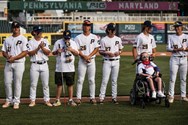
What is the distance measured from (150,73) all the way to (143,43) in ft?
2.96

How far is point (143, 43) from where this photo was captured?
438 inches

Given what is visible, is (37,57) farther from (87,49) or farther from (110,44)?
(110,44)

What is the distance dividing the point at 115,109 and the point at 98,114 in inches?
30.1

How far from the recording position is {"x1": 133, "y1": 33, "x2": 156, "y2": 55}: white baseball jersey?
11.1m

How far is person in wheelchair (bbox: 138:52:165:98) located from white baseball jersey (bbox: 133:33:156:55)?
34 centimetres

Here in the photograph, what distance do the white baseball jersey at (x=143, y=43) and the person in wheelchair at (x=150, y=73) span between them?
0.34m

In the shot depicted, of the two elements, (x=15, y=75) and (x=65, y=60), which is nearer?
(x=15, y=75)

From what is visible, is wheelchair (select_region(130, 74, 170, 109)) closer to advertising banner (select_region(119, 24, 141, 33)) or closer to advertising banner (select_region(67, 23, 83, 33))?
advertising banner (select_region(67, 23, 83, 33))

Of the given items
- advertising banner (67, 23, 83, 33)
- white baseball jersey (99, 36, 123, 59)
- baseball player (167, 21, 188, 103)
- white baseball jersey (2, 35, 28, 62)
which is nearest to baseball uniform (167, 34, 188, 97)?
baseball player (167, 21, 188, 103)

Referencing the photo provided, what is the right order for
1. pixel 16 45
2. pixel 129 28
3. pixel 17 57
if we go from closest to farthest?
pixel 17 57 < pixel 16 45 < pixel 129 28

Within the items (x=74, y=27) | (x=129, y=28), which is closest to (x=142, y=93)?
(x=74, y=27)

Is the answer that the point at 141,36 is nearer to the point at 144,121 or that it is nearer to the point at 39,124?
the point at 144,121

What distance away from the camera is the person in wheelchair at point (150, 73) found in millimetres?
10228

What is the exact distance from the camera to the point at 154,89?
1022 cm
